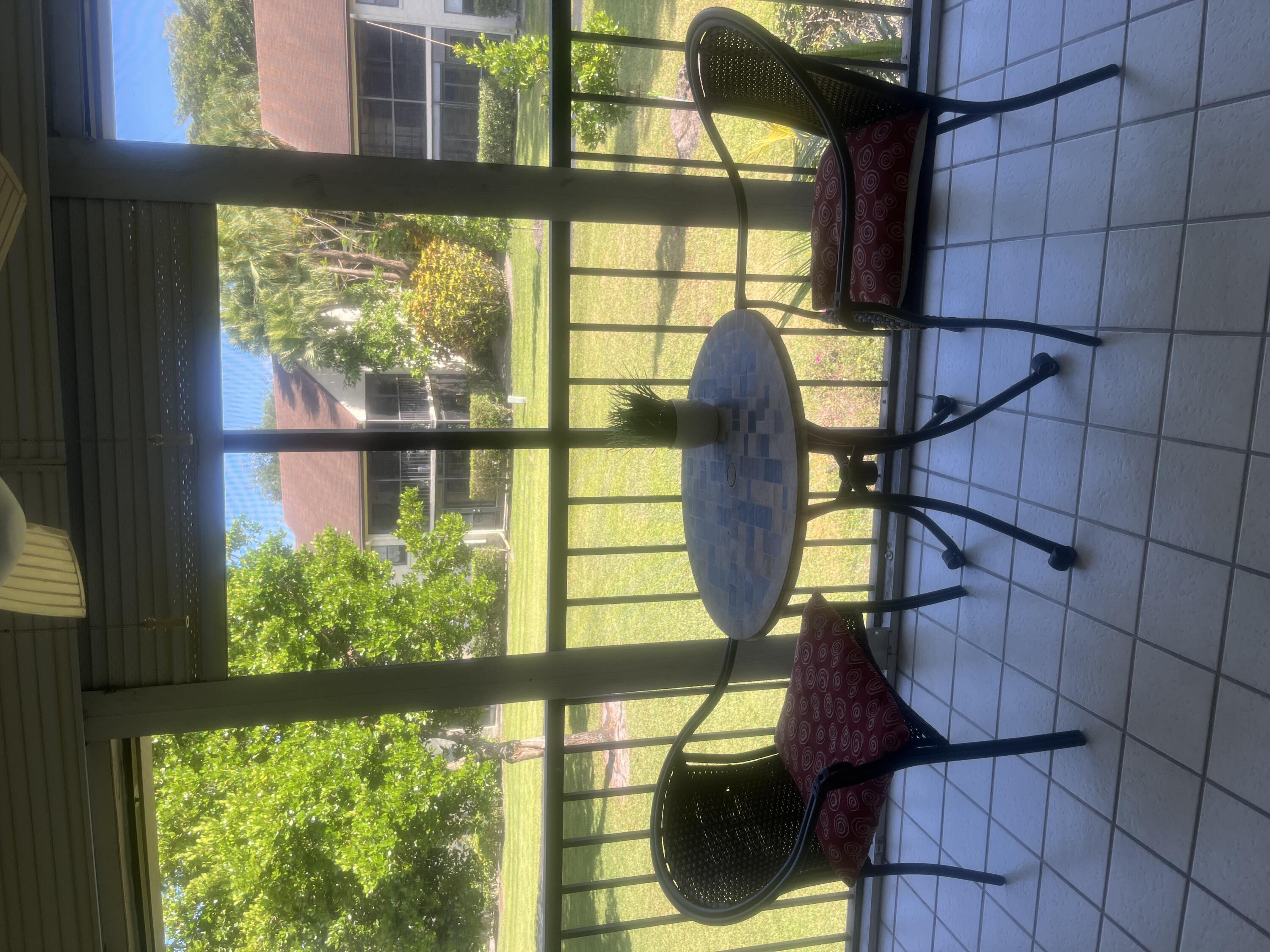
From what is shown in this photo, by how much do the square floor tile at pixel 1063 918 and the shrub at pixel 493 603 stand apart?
450 centimetres

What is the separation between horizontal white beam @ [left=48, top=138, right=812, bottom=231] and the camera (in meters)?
1.70

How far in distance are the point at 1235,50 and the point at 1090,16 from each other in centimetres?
39

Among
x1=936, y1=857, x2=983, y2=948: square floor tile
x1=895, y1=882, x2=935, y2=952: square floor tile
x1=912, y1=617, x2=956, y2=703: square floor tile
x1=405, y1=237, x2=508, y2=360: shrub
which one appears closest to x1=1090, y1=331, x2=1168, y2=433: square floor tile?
x1=912, y1=617, x2=956, y2=703: square floor tile

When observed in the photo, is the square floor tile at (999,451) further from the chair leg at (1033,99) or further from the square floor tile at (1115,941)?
the square floor tile at (1115,941)

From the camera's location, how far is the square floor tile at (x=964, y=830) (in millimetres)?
1888

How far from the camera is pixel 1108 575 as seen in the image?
1547 millimetres

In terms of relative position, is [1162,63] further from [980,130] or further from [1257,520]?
[1257,520]

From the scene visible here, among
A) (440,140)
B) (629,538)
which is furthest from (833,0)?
(440,140)

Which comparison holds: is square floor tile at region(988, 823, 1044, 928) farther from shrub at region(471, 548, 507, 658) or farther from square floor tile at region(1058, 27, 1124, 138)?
shrub at region(471, 548, 507, 658)

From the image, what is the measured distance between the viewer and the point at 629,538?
5.79 meters

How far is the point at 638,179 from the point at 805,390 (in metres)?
2.90

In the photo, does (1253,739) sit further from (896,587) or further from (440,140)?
Result: (440,140)

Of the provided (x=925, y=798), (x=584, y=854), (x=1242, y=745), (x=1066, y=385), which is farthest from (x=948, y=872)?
(x=584, y=854)

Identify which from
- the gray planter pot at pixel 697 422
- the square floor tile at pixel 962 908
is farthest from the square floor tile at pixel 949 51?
the square floor tile at pixel 962 908
